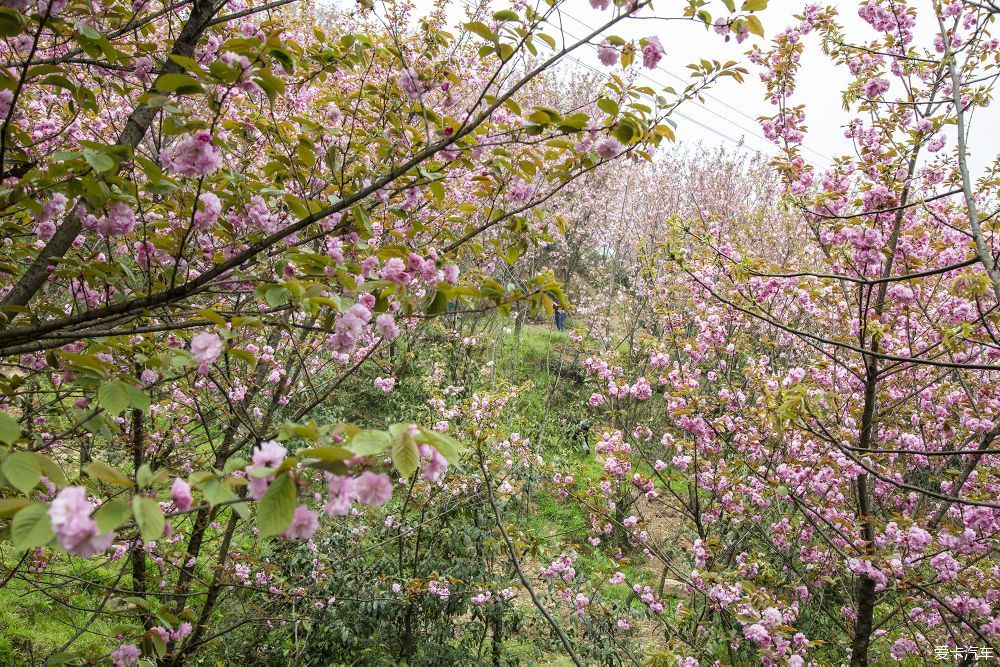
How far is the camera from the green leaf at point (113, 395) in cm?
136

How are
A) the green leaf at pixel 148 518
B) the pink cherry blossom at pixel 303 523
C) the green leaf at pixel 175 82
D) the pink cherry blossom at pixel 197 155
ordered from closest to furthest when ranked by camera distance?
the green leaf at pixel 148 518, the pink cherry blossom at pixel 303 523, the green leaf at pixel 175 82, the pink cherry blossom at pixel 197 155

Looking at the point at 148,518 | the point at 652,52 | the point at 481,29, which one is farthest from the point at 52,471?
the point at 652,52

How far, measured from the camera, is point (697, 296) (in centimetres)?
555

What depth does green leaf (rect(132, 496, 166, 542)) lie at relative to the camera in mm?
825

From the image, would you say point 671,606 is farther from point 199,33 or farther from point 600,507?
point 199,33

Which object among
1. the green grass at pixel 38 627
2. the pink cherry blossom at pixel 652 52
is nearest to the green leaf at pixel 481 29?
the pink cherry blossom at pixel 652 52

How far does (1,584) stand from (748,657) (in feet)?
14.3

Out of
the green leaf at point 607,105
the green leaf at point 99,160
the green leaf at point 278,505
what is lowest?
the green leaf at point 278,505

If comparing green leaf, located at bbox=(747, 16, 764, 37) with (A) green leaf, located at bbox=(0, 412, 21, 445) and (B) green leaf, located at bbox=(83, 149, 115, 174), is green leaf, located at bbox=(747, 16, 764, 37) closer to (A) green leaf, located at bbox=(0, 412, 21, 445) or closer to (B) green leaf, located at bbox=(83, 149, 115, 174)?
(B) green leaf, located at bbox=(83, 149, 115, 174)

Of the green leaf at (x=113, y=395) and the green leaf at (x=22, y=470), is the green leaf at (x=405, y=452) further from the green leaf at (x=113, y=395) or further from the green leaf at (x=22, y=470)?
the green leaf at (x=113, y=395)

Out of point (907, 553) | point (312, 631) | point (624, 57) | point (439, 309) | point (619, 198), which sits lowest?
point (312, 631)

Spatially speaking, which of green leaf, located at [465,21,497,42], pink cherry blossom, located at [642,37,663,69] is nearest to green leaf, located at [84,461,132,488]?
green leaf, located at [465,21,497,42]

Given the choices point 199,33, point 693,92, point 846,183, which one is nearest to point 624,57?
point 693,92

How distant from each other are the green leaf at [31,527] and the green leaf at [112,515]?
7cm
